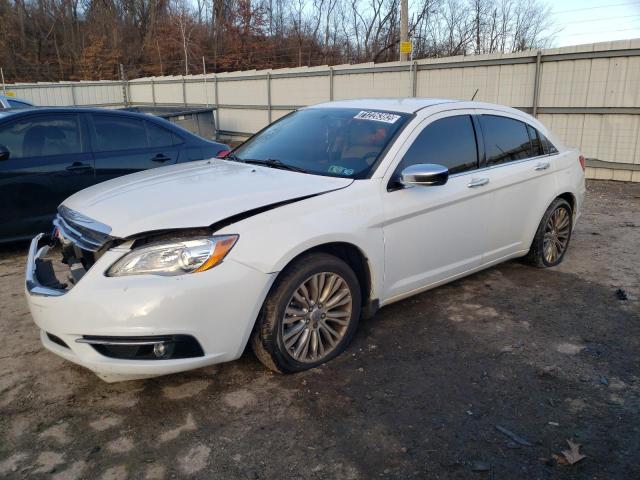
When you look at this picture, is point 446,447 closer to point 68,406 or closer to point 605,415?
point 605,415

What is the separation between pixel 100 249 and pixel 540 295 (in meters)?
3.55

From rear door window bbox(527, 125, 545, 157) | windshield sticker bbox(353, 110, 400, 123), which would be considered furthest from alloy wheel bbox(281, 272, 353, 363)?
rear door window bbox(527, 125, 545, 157)

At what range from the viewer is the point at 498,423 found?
2910mm

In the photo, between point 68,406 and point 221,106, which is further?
point 221,106

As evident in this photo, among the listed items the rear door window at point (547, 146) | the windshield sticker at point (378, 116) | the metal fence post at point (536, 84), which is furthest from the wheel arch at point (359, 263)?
the metal fence post at point (536, 84)

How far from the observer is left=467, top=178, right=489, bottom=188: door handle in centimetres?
422

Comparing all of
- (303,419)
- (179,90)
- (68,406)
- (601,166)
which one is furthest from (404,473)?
(179,90)

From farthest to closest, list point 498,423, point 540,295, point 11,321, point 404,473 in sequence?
point 540,295 < point 11,321 < point 498,423 < point 404,473

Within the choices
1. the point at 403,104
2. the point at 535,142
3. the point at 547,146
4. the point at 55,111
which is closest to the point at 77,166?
the point at 55,111

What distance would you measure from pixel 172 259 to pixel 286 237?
2.04 feet

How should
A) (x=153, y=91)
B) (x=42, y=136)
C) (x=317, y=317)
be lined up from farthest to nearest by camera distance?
(x=153, y=91) → (x=42, y=136) → (x=317, y=317)

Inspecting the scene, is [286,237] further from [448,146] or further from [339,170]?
[448,146]

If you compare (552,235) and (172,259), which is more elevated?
(172,259)

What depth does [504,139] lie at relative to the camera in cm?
472
